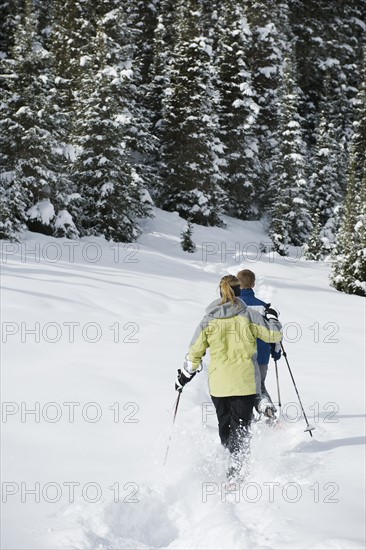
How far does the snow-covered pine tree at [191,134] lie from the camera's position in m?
27.3

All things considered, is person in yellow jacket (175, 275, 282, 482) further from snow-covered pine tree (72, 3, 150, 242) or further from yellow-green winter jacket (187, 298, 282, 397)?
snow-covered pine tree (72, 3, 150, 242)

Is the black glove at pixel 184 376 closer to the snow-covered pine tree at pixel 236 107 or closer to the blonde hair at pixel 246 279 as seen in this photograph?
the blonde hair at pixel 246 279

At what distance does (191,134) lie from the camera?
27031 mm

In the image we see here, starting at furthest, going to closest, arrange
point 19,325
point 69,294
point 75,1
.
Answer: point 75,1 < point 69,294 < point 19,325

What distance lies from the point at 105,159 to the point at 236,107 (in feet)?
38.6

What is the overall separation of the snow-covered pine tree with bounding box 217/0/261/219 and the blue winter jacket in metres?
24.6

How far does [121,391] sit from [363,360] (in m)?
4.87

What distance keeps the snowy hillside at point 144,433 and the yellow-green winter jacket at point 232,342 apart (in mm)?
830

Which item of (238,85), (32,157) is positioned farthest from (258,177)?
(32,157)

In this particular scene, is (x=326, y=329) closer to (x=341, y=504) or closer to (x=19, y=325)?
(x=19, y=325)

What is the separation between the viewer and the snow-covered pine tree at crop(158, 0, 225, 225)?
27.3 metres

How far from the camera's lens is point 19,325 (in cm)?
909

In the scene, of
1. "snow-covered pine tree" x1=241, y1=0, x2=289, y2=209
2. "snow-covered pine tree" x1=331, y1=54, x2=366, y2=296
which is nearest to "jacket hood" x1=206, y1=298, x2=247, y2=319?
"snow-covered pine tree" x1=331, y1=54, x2=366, y2=296

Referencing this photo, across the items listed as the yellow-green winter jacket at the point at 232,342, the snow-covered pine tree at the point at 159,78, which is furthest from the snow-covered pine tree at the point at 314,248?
the yellow-green winter jacket at the point at 232,342
